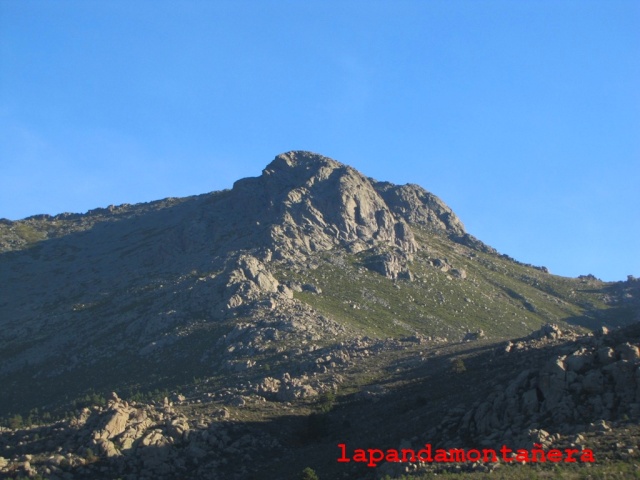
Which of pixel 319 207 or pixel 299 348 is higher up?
pixel 319 207

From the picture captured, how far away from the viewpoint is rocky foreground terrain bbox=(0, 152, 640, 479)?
41594mm

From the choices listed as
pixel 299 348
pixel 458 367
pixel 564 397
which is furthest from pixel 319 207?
pixel 564 397

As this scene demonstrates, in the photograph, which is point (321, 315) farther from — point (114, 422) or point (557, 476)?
point (557, 476)

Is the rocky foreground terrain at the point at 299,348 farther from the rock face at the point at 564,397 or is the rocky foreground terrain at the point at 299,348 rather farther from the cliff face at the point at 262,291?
the cliff face at the point at 262,291

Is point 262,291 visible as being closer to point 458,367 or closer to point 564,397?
point 458,367

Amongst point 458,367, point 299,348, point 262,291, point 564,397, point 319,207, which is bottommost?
point 564,397

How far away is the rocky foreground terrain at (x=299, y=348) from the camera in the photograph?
136 ft

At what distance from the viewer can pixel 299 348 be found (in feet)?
301

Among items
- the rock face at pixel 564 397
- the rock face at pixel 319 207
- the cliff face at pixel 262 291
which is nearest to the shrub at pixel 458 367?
the rock face at pixel 564 397

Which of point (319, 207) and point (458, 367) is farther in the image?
point (319, 207)

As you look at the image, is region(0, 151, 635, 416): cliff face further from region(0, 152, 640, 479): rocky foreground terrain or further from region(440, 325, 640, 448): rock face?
region(440, 325, 640, 448): rock face

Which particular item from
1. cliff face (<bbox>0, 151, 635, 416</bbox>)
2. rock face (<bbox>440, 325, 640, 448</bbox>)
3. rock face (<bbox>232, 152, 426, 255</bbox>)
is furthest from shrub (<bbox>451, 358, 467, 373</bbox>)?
rock face (<bbox>232, 152, 426, 255</bbox>)

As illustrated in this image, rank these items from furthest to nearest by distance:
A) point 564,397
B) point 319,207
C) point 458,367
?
point 319,207, point 458,367, point 564,397

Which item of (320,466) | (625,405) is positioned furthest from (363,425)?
(625,405)
